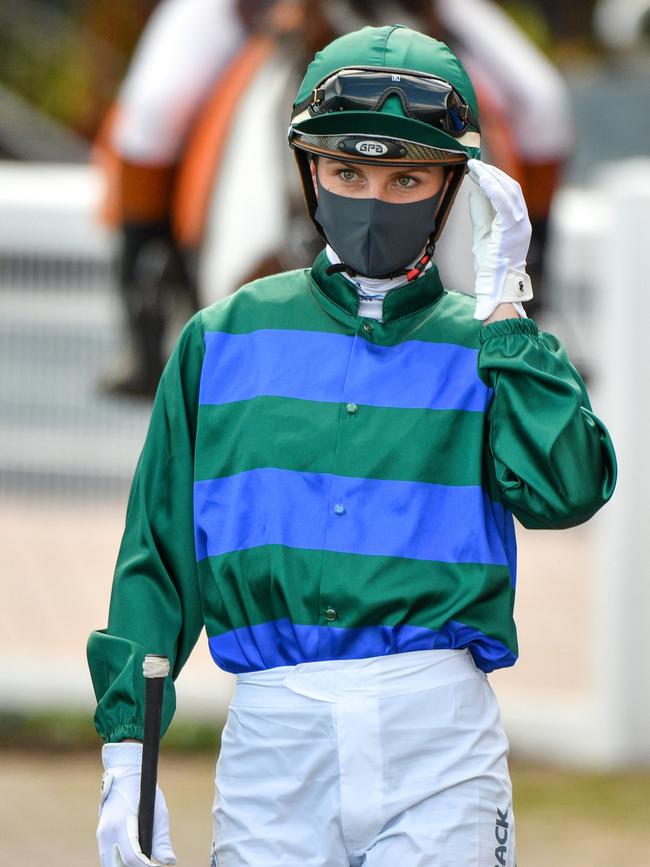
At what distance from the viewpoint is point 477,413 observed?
105 inches

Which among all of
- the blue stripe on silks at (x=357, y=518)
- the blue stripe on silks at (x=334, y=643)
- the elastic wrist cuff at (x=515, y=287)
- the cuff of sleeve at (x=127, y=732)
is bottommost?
the cuff of sleeve at (x=127, y=732)

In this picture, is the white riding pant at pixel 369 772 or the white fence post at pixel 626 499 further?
the white fence post at pixel 626 499

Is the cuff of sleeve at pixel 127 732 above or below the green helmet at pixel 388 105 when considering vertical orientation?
below

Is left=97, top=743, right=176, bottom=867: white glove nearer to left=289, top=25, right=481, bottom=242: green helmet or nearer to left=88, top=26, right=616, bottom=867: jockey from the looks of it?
left=88, top=26, right=616, bottom=867: jockey

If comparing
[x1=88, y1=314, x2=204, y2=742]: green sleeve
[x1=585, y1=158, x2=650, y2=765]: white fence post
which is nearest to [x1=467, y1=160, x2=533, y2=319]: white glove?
[x1=88, y1=314, x2=204, y2=742]: green sleeve

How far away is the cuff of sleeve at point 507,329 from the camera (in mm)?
2676

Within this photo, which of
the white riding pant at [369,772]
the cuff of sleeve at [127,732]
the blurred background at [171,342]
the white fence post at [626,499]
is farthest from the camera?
the white fence post at [626,499]

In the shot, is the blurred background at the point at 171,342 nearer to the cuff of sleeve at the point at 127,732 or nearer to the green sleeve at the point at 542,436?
the cuff of sleeve at the point at 127,732

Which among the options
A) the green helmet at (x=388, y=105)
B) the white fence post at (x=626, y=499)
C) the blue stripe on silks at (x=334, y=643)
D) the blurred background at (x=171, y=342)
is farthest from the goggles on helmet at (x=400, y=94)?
the white fence post at (x=626, y=499)

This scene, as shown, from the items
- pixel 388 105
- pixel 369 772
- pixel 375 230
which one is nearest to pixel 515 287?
pixel 375 230

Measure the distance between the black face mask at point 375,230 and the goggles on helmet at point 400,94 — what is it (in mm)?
133

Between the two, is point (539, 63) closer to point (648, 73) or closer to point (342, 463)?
point (342, 463)

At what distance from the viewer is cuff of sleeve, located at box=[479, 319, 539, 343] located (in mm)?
2676

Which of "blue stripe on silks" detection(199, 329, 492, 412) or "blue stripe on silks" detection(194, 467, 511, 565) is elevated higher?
"blue stripe on silks" detection(199, 329, 492, 412)
